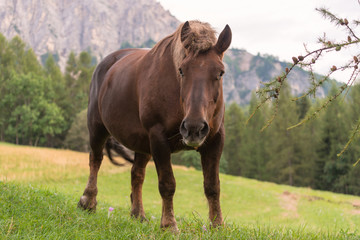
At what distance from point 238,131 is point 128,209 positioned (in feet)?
181

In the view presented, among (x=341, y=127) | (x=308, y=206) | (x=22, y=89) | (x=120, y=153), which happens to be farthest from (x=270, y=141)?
(x=120, y=153)

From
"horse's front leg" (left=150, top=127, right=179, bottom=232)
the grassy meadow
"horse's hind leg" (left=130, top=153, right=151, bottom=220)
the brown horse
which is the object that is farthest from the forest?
"horse's front leg" (left=150, top=127, right=179, bottom=232)

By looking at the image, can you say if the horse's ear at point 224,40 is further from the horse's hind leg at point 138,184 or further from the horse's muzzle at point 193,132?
the horse's hind leg at point 138,184

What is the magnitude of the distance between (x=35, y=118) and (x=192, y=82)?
2068 inches

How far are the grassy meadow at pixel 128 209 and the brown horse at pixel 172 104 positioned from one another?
48 cm

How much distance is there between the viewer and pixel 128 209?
6598mm

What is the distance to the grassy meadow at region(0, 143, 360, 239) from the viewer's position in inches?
129

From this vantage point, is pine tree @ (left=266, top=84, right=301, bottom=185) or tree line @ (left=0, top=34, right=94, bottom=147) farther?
tree line @ (left=0, top=34, right=94, bottom=147)

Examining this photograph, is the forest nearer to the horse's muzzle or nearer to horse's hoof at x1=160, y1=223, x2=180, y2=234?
horse's hoof at x1=160, y1=223, x2=180, y2=234

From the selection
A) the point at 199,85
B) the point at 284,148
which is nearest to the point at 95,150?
the point at 199,85

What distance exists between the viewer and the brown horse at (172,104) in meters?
3.05

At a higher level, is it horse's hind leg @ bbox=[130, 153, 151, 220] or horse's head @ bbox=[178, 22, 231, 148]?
horse's head @ bbox=[178, 22, 231, 148]

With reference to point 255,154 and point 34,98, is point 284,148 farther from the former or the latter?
point 34,98

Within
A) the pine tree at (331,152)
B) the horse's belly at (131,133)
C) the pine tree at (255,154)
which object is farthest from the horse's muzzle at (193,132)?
the pine tree at (255,154)
